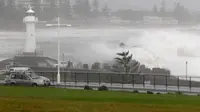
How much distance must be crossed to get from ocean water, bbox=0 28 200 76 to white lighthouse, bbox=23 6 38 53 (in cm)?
336

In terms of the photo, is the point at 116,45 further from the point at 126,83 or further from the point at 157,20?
the point at 126,83

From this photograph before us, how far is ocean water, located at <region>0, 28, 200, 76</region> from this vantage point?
48.5 m

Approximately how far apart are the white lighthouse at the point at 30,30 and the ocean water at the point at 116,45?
3359mm

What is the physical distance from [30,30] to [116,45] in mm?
16634

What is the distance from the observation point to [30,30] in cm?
4059

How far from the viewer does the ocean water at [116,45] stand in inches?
1909

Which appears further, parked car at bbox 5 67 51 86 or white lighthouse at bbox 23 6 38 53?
white lighthouse at bbox 23 6 38 53

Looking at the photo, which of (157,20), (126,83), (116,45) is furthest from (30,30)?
(157,20)

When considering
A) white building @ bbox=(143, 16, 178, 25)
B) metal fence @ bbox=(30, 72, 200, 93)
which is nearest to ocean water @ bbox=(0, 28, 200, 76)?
white building @ bbox=(143, 16, 178, 25)

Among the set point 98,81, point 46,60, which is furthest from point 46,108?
point 46,60

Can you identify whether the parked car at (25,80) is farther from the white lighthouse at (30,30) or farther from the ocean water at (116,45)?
the ocean water at (116,45)

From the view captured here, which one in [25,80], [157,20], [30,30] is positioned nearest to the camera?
[25,80]

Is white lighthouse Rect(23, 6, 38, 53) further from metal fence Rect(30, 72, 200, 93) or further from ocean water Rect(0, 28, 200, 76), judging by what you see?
metal fence Rect(30, 72, 200, 93)

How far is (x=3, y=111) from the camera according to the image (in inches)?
375
